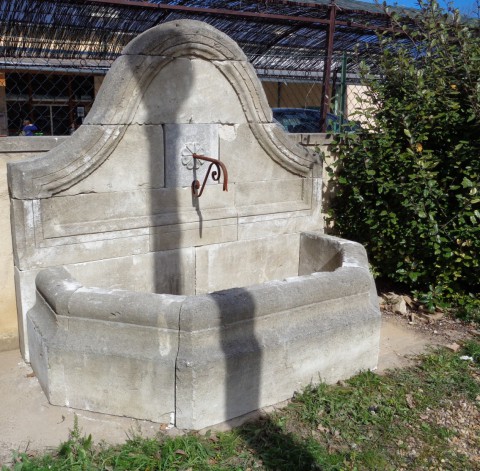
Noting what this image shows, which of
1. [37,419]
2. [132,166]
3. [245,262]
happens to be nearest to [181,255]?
[245,262]

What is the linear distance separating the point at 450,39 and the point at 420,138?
1.16m

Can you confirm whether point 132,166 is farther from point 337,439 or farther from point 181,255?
point 337,439

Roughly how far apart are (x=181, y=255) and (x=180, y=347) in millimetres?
1391

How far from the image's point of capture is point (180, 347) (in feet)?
9.90

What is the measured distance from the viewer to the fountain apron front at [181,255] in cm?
308

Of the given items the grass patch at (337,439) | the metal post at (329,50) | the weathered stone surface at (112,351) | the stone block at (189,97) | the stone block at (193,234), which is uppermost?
the metal post at (329,50)

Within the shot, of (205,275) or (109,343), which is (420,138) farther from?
(109,343)

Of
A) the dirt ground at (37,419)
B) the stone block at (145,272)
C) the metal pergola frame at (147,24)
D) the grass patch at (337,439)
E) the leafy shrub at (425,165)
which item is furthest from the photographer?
the metal pergola frame at (147,24)

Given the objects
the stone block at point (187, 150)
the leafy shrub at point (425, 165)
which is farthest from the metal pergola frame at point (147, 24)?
the stone block at point (187, 150)

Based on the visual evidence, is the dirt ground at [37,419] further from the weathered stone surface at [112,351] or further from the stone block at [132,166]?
the stone block at [132,166]

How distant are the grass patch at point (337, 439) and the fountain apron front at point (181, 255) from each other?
0.19 metres

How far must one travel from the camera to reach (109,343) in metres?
3.10

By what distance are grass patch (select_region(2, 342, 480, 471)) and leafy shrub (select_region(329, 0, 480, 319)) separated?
1497 millimetres

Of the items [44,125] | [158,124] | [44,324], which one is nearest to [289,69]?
[44,125]
